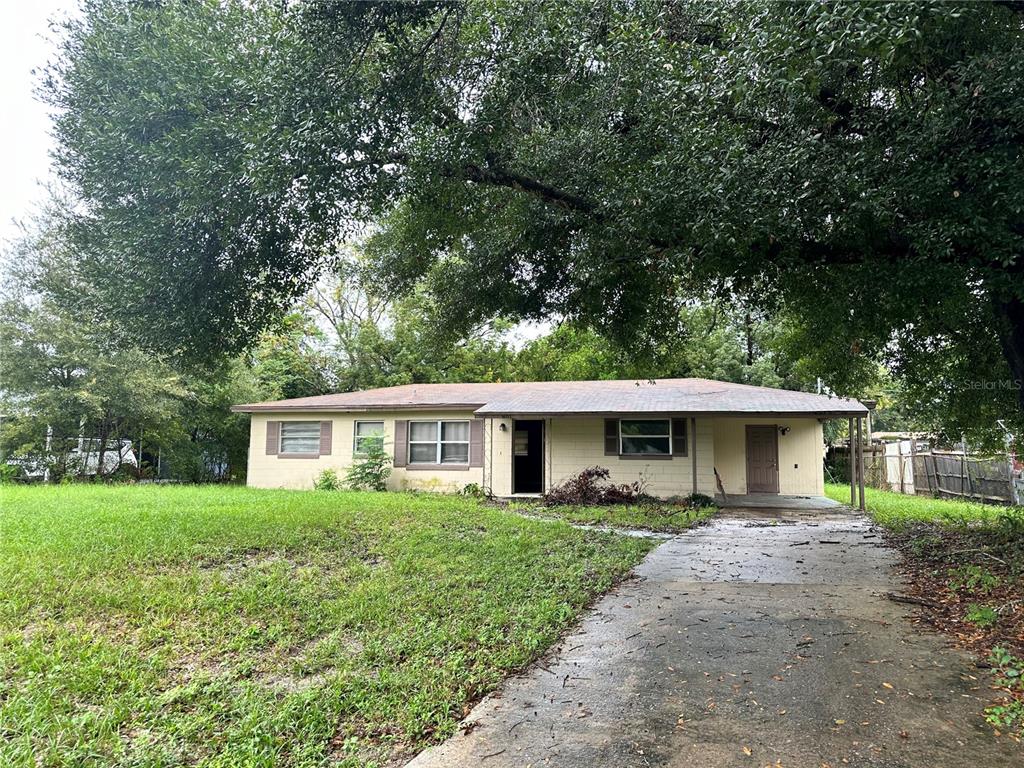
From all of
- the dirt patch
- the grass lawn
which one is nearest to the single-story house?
the dirt patch

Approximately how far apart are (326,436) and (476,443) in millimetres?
4290

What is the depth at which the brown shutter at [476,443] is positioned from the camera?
15.7 meters

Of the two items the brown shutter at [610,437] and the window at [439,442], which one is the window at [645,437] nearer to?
the brown shutter at [610,437]

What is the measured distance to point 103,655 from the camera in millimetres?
3908

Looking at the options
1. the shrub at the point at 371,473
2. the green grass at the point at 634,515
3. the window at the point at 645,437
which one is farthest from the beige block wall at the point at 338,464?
the window at the point at 645,437

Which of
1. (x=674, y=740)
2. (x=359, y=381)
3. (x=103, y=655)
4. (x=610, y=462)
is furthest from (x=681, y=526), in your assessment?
(x=359, y=381)

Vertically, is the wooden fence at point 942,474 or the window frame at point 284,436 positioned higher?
the window frame at point 284,436

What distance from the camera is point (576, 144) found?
645 cm

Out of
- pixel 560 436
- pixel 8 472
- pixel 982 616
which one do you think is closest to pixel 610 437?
pixel 560 436

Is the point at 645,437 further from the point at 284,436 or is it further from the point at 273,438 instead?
→ the point at 273,438

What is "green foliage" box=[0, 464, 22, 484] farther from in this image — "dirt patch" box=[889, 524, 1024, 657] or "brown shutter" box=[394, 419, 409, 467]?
"dirt patch" box=[889, 524, 1024, 657]

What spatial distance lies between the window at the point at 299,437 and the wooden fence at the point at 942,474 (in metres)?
15.0

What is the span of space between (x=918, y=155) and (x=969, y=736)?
3.99 m

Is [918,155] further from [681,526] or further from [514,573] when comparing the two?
[681,526]
